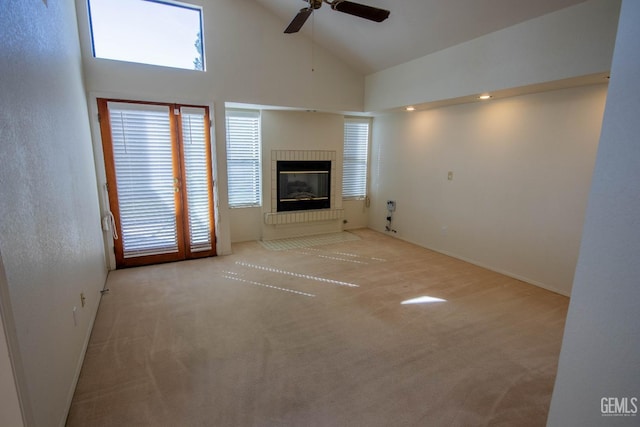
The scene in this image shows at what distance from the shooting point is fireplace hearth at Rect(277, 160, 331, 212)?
5.52m

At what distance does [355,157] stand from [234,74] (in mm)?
2832

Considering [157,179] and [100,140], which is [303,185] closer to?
[157,179]

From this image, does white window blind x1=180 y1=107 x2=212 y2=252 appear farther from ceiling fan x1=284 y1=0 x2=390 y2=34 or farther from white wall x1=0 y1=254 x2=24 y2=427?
white wall x1=0 y1=254 x2=24 y2=427

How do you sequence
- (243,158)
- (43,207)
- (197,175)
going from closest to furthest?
(43,207)
(197,175)
(243,158)

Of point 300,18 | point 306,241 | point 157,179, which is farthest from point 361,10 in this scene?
point 306,241

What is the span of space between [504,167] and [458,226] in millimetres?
1070

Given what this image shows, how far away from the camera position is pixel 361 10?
2.95 meters

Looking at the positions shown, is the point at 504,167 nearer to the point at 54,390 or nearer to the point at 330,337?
the point at 330,337

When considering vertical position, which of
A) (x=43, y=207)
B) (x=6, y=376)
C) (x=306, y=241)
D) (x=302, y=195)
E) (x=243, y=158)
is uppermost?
(x=243, y=158)

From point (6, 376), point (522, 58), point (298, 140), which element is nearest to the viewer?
point (6, 376)

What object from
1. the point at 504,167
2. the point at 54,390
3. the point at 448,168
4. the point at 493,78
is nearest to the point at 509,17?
the point at 493,78

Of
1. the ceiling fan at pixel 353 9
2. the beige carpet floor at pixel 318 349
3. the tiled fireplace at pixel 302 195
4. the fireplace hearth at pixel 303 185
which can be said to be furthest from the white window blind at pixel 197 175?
the ceiling fan at pixel 353 9

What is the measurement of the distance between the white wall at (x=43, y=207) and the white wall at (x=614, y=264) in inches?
87.1

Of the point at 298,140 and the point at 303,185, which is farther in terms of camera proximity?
the point at 303,185
